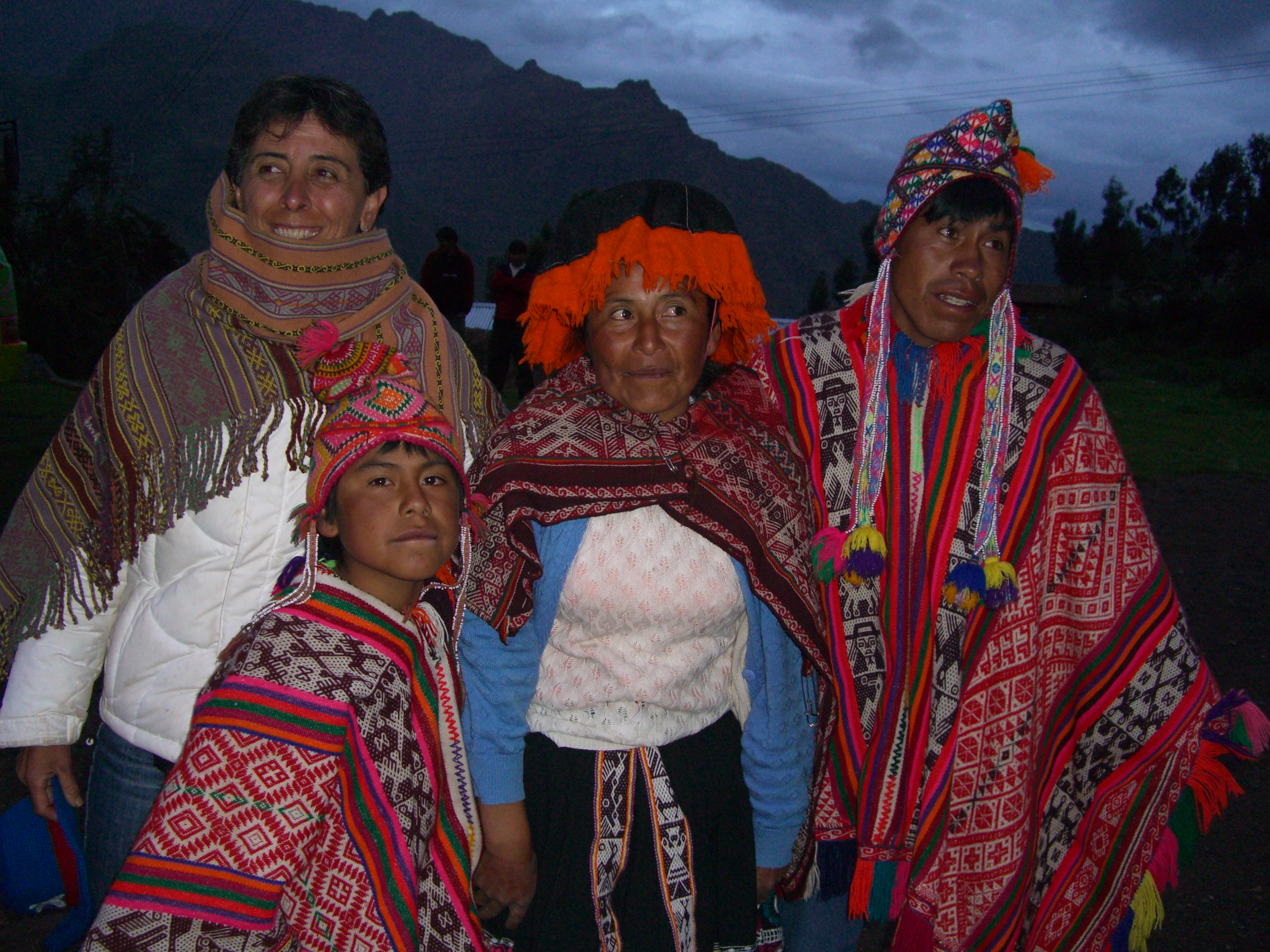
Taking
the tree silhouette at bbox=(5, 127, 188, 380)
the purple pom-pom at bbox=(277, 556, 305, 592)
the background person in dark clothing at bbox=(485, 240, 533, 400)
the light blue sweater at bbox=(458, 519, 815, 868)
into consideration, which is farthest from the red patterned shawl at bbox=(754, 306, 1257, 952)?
the tree silhouette at bbox=(5, 127, 188, 380)

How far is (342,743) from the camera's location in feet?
5.27

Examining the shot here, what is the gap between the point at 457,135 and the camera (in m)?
130

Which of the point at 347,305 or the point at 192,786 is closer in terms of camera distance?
the point at 192,786

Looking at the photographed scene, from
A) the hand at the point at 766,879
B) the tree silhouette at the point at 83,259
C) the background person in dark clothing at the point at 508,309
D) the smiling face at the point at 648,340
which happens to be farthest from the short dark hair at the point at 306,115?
the tree silhouette at the point at 83,259

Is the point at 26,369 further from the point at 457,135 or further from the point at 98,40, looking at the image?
the point at 98,40

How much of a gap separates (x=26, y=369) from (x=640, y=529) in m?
13.6

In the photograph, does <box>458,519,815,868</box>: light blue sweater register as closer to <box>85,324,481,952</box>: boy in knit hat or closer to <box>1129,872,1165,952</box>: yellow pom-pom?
<box>85,324,481,952</box>: boy in knit hat

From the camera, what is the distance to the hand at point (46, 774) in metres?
1.91

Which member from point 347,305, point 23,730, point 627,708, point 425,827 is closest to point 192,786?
point 425,827

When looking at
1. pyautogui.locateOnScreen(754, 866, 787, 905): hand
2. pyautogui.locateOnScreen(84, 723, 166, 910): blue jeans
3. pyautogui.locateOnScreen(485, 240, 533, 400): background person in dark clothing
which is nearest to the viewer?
pyautogui.locateOnScreen(84, 723, 166, 910): blue jeans

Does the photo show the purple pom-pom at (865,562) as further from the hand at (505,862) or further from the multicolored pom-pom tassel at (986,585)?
the hand at (505,862)

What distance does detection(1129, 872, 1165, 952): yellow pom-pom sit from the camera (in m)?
2.33

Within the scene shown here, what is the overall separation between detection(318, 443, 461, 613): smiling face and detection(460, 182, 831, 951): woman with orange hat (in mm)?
95

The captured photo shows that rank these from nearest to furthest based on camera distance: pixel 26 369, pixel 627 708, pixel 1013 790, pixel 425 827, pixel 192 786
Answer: pixel 192 786, pixel 425 827, pixel 627 708, pixel 1013 790, pixel 26 369
